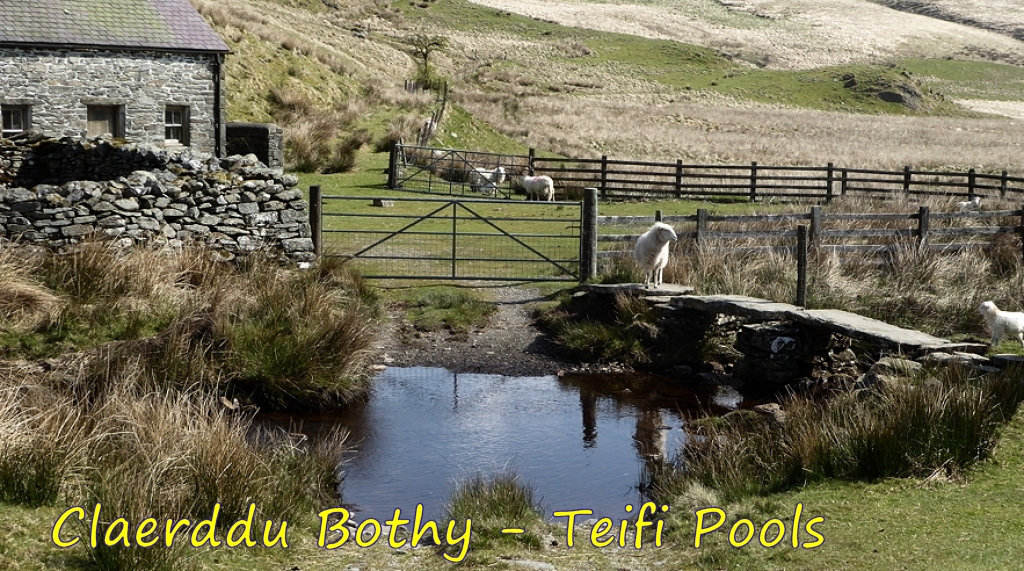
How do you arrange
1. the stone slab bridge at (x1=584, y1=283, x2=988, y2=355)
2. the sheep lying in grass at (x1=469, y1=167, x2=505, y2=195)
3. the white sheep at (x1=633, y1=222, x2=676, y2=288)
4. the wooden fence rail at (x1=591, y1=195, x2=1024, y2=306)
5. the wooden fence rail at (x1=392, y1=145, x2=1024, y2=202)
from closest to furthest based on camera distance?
the stone slab bridge at (x1=584, y1=283, x2=988, y2=355)
the white sheep at (x1=633, y1=222, x2=676, y2=288)
the wooden fence rail at (x1=591, y1=195, x2=1024, y2=306)
the sheep lying in grass at (x1=469, y1=167, x2=505, y2=195)
the wooden fence rail at (x1=392, y1=145, x2=1024, y2=202)

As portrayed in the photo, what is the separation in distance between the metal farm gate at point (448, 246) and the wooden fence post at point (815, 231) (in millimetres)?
3404

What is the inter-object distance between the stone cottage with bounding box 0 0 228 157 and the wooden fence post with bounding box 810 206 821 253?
14.8m

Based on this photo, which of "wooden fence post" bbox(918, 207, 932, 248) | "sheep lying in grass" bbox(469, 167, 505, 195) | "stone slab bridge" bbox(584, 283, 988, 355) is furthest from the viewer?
"sheep lying in grass" bbox(469, 167, 505, 195)

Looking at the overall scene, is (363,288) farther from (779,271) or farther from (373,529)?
(373,529)

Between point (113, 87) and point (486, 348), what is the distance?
47.4 feet

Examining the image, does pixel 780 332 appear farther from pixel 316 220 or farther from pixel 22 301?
pixel 22 301

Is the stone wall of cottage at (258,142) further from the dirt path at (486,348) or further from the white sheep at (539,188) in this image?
the dirt path at (486,348)

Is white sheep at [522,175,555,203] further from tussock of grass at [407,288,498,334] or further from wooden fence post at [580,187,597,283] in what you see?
tussock of grass at [407,288,498,334]

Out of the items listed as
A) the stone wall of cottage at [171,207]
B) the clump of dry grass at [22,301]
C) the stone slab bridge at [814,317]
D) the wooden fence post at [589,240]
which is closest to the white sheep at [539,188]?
the wooden fence post at [589,240]

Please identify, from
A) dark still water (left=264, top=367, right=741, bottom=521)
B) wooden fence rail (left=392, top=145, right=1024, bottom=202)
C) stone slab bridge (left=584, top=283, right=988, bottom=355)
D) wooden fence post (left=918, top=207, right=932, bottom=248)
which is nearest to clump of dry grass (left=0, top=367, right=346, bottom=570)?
dark still water (left=264, top=367, right=741, bottom=521)

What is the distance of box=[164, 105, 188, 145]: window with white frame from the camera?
25375 mm

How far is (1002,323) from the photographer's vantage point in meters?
11.0

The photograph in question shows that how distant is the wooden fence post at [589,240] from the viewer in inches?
635

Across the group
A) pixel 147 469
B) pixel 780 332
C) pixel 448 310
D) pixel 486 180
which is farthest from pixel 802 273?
pixel 486 180
